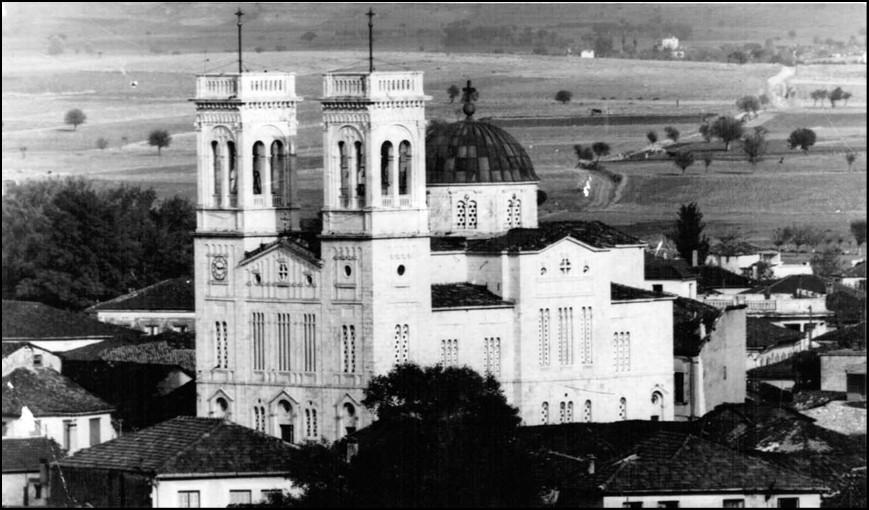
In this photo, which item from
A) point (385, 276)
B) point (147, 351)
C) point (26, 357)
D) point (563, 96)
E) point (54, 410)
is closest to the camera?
point (385, 276)

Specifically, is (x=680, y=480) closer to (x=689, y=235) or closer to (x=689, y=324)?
(x=689, y=324)

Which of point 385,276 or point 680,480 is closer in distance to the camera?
point 680,480

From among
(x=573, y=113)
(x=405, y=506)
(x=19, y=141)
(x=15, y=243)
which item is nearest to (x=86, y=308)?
(x=15, y=243)

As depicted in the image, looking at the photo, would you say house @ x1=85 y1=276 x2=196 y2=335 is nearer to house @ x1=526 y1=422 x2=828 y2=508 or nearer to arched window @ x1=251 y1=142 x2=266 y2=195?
arched window @ x1=251 y1=142 x2=266 y2=195

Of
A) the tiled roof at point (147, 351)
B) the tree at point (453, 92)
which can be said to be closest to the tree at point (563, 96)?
the tree at point (453, 92)

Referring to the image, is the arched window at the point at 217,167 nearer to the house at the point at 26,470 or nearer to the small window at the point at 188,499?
the house at the point at 26,470

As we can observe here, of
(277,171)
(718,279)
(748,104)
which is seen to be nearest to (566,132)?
(718,279)
